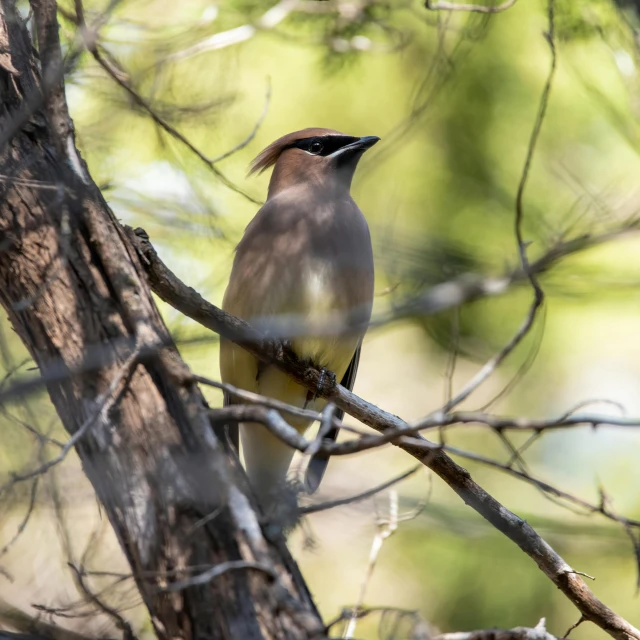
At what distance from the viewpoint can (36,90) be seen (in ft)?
8.78

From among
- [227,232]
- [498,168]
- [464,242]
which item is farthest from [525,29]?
[227,232]

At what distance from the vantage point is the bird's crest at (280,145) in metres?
4.93

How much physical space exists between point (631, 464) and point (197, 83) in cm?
358

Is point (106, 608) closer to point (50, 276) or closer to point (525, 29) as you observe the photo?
point (50, 276)

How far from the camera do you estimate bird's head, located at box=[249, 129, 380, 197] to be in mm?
4809

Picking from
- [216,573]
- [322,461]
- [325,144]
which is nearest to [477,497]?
[216,573]

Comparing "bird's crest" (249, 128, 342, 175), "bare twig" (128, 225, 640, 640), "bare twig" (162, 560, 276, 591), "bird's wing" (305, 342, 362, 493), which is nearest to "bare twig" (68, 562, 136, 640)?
"bare twig" (162, 560, 276, 591)

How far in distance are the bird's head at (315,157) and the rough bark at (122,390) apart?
7.30ft

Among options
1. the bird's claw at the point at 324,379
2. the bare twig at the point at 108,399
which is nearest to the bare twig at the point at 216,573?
the bare twig at the point at 108,399

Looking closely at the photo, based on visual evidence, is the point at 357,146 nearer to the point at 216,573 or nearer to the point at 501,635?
the point at 501,635

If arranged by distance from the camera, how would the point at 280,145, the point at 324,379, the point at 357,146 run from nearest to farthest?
the point at 324,379, the point at 357,146, the point at 280,145

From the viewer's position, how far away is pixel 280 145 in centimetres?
497

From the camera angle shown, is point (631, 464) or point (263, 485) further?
point (631, 464)

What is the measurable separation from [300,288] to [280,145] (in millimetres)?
1153
